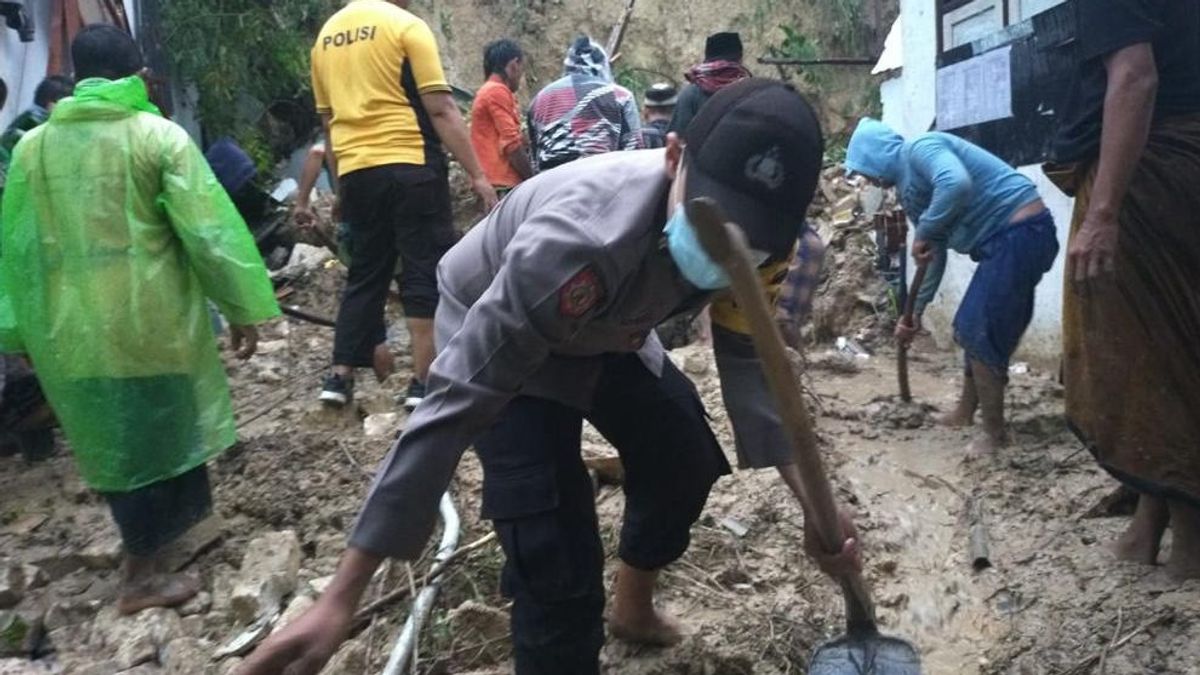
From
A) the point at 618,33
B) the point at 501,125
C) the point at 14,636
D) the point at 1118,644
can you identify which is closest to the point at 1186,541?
the point at 1118,644

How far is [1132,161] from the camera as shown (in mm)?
2955

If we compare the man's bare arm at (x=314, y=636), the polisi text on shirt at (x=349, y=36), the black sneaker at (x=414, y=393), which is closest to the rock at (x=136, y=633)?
the black sneaker at (x=414, y=393)

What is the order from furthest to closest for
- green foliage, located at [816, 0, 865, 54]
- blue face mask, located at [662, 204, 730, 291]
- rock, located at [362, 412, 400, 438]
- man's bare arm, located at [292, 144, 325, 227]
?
green foliage, located at [816, 0, 865, 54], man's bare arm, located at [292, 144, 325, 227], rock, located at [362, 412, 400, 438], blue face mask, located at [662, 204, 730, 291]

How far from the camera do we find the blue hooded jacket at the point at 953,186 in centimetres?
478

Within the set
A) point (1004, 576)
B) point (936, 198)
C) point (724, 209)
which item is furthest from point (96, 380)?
point (936, 198)

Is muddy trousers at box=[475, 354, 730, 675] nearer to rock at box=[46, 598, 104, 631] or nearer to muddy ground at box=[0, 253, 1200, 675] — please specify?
muddy ground at box=[0, 253, 1200, 675]

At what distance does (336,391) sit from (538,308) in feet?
10.4

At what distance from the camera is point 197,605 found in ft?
12.2

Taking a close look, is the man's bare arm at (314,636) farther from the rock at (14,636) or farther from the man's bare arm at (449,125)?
the man's bare arm at (449,125)

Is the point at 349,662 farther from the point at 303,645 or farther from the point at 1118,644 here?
the point at 1118,644

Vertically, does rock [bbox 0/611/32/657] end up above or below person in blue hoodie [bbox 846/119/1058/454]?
below

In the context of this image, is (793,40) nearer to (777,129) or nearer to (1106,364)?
(1106,364)

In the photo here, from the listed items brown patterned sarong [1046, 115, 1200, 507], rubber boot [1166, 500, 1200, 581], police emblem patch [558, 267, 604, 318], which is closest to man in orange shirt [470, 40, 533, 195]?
brown patterned sarong [1046, 115, 1200, 507]

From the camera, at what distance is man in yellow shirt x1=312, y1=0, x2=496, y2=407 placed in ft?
15.3
